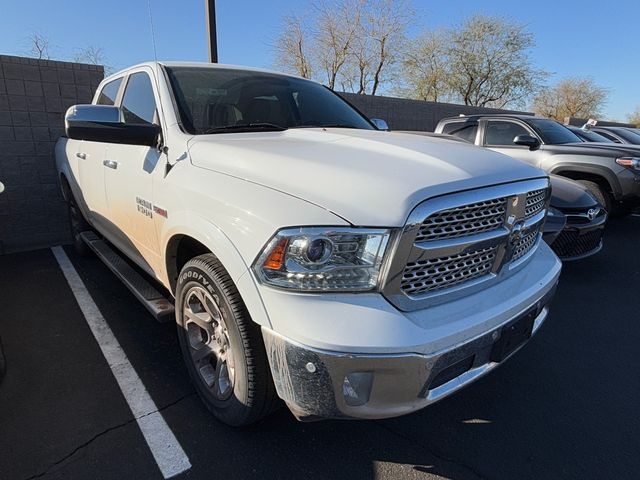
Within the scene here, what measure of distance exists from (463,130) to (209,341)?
691 cm

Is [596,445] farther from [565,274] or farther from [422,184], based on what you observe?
[565,274]

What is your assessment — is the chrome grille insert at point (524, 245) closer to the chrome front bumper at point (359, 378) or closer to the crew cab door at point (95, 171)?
the chrome front bumper at point (359, 378)

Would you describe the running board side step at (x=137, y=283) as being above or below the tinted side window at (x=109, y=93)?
below

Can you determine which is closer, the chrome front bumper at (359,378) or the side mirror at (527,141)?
the chrome front bumper at (359,378)

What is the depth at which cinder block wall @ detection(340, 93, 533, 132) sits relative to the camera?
38.2 feet

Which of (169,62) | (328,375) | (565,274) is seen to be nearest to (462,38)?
(565,274)

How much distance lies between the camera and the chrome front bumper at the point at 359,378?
153 centimetres

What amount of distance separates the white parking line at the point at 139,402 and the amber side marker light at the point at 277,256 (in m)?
1.14

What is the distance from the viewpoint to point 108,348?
120 inches

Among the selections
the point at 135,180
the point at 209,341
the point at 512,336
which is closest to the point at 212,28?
the point at 135,180

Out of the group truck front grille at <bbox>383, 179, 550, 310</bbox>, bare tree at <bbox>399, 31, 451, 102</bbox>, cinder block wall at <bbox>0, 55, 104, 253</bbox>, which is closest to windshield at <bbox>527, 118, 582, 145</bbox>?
truck front grille at <bbox>383, 179, 550, 310</bbox>

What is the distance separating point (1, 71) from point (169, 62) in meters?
3.48

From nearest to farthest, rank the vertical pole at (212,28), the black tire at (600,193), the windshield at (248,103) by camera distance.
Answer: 1. the windshield at (248,103)
2. the black tire at (600,193)
3. the vertical pole at (212,28)

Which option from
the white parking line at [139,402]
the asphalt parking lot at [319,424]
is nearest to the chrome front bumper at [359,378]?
the asphalt parking lot at [319,424]
